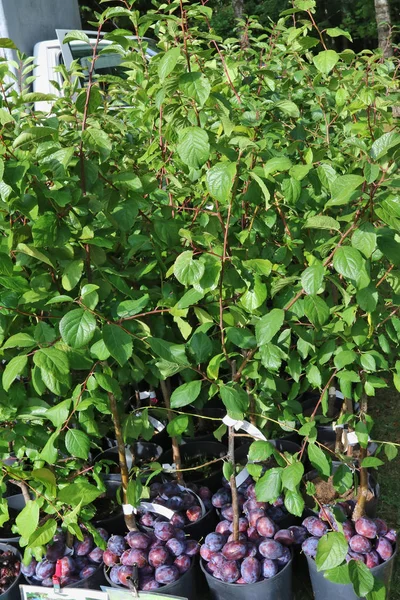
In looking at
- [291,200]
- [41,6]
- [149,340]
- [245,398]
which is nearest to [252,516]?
[245,398]

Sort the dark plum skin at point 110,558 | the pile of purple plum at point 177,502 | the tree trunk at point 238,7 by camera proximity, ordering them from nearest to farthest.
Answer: the dark plum skin at point 110,558 → the pile of purple plum at point 177,502 → the tree trunk at point 238,7

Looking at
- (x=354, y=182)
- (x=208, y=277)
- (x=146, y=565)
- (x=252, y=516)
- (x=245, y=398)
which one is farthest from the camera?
(x=252, y=516)

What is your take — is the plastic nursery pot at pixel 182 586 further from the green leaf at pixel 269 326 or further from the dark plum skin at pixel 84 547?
the green leaf at pixel 269 326

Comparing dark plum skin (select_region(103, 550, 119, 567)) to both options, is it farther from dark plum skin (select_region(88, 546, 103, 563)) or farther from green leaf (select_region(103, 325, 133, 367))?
green leaf (select_region(103, 325, 133, 367))

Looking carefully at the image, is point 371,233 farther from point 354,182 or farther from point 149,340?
→ point 149,340

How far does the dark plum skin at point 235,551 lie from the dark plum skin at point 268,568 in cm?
6

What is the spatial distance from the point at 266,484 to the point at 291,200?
2.18 feet

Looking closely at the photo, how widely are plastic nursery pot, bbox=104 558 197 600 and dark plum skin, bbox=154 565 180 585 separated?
0.01 m

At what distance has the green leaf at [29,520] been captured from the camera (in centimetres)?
131

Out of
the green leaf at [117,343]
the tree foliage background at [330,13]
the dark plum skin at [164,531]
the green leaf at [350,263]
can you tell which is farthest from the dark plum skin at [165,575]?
the tree foliage background at [330,13]

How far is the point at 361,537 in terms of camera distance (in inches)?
66.2

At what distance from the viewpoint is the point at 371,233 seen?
1.12 metres

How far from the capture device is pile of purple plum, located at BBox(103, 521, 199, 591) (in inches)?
64.6

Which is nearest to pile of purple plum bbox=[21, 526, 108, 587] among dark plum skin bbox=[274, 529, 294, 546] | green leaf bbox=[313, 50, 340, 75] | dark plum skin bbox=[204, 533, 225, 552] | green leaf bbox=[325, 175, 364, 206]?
dark plum skin bbox=[204, 533, 225, 552]
